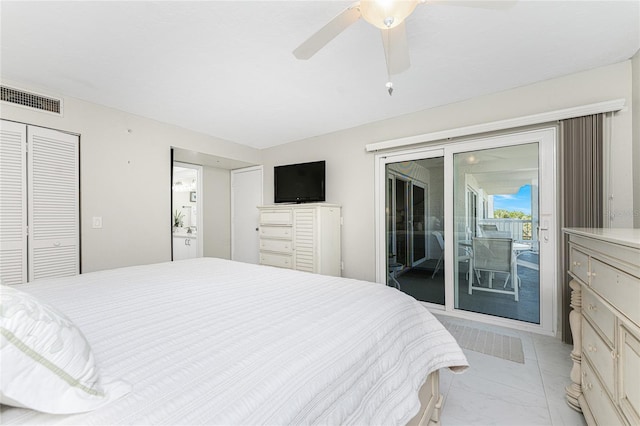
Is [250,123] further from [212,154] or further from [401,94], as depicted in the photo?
[401,94]

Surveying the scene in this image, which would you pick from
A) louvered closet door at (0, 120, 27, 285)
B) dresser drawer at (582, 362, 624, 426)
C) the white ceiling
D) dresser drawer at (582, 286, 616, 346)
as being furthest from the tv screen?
dresser drawer at (582, 362, 624, 426)

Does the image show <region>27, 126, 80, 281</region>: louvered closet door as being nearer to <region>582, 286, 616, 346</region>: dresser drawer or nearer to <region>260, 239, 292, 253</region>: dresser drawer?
<region>260, 239, 292, 253</region>: dresser drawer

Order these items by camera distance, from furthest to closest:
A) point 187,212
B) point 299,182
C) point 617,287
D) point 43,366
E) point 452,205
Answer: point 187,212 → point 299,182 → point 452,205 → point 617,287 → point 43,366

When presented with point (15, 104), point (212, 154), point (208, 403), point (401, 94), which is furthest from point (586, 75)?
point (15, 104)

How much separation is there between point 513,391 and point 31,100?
15.6ft

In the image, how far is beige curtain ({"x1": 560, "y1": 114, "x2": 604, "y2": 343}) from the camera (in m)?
2.35

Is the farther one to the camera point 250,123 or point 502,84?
point 250,123

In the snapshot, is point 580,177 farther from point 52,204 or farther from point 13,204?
point 13,204

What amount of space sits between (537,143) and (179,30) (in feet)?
10.8

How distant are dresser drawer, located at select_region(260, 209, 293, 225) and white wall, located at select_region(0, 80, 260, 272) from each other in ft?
4.34

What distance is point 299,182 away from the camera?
4.32m

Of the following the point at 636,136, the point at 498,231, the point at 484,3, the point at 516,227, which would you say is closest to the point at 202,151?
the point at 484,3

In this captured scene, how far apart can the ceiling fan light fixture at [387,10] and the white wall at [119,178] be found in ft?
10.4

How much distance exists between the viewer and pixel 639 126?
2.18 meters
